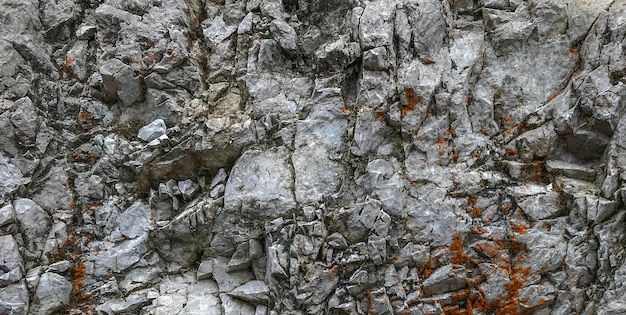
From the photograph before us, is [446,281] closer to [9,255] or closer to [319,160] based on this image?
[319,160]

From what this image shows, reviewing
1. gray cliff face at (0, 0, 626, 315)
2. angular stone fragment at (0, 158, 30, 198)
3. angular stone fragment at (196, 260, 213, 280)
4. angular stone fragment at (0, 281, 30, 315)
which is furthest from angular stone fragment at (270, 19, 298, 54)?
angular stone fragment at (0, 281, 30, 315)

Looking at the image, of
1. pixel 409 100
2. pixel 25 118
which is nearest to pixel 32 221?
pixel 25 118

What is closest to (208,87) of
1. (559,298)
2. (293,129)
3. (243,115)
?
(243,115)

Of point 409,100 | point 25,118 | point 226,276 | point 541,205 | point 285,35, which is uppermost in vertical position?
point 25,118

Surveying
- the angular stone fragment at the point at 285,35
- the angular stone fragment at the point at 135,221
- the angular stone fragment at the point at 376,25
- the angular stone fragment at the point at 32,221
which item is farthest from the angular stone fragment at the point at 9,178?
the angular stone fragment at the point at 376,25

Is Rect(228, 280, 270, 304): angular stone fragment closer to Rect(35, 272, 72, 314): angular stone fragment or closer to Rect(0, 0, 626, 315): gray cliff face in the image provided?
Rect(0, 0, 626, 315): gray cliff face

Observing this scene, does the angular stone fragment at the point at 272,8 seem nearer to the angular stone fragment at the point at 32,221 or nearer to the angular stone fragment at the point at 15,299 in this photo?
the angular stone fragment at the point at 32,221

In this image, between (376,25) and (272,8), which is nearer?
(376,25)

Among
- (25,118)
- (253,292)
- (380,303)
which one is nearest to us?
(380,303)

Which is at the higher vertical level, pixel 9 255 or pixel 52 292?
pixel 9 255

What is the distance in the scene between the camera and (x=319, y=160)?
9344mm

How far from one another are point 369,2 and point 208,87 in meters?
4.19

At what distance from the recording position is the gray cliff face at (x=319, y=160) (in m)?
8.37

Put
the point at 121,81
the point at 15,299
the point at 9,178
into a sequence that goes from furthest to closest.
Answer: the point at 121,81 → the point at 9,178 → the point at 15,299
